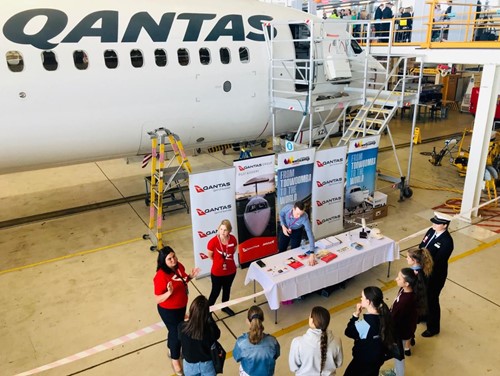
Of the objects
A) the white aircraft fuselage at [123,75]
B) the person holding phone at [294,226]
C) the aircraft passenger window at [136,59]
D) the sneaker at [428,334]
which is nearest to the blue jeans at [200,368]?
the person holding phone at [294,226]

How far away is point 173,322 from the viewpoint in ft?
17.8

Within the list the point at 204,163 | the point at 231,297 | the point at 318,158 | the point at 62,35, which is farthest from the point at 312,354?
the point at 204,163

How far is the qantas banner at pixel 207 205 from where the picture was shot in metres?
7.73

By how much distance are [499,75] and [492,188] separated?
3825 millimetres

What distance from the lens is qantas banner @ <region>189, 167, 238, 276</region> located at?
25.4 ft

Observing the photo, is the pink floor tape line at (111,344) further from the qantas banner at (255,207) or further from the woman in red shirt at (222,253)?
the qantas banner at (255,207)

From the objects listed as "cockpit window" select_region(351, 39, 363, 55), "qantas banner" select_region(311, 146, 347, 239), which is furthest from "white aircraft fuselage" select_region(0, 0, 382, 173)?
"qantas banner" select_region(311, 146, 347, 239)

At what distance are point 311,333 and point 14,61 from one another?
24.9 feet

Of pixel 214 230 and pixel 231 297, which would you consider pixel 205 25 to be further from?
pixel 231 297

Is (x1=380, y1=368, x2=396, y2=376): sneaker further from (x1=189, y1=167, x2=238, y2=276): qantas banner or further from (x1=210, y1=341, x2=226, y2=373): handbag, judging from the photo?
(x1=189, y1=167, x2=238, y2=276): qantas banner

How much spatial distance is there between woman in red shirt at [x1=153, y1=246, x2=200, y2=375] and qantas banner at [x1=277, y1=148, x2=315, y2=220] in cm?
378

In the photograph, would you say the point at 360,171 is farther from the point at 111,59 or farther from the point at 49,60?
the point at 49,60

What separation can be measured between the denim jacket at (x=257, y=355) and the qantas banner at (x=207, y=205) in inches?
147

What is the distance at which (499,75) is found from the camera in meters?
9.43
